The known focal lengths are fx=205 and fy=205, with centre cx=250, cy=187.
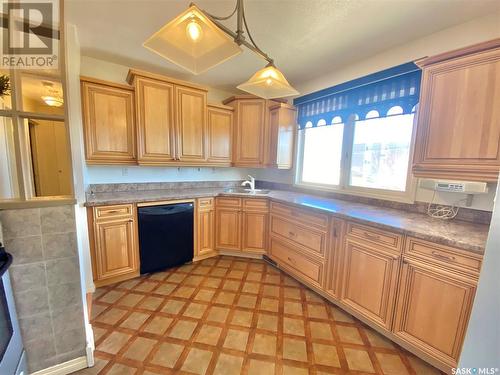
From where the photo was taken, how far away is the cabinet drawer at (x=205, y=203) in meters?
2.76

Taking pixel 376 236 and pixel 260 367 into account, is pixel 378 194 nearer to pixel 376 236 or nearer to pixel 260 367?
pixel 376 236

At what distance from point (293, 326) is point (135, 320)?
135 centimetres

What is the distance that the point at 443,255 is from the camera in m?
1.30

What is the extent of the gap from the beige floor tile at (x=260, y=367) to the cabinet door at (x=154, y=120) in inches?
89.4

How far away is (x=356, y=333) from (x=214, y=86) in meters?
3.54

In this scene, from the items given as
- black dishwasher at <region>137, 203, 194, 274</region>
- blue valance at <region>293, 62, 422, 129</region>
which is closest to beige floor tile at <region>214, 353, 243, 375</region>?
black dishwasher at <region>137, 203, 194, 274</region>

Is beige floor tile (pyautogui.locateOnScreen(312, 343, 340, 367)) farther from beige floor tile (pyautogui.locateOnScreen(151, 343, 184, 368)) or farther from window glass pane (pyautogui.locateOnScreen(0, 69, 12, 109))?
window glass pane (pyautogui.locateOnScreen(0, 69, 12, 109))

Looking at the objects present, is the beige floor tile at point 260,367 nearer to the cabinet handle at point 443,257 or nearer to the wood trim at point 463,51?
the cabinet handle at point 443,257

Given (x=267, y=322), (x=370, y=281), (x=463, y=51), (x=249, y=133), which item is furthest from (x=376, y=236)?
(x=249, y=133)

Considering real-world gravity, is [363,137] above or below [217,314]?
above

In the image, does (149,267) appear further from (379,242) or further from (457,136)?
(457,136)

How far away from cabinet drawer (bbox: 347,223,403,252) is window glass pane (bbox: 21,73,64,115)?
2.24m

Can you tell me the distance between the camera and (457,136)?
1.44 metres

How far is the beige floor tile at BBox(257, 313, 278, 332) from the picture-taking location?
1718 mm
